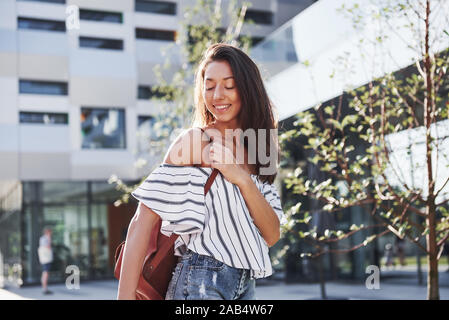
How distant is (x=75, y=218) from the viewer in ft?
67.2

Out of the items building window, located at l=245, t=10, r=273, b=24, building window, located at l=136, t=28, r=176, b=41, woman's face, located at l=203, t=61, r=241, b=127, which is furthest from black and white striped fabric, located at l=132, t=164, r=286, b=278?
building window, located at l=245, t=10, r=273, b=24

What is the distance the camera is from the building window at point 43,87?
795 inches

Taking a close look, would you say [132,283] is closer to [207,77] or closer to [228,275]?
[228,275]

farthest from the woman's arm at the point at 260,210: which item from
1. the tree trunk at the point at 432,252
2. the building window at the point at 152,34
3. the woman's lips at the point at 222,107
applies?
the building window at the point at 152,34

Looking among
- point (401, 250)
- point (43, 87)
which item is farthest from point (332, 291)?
point (43, 87)

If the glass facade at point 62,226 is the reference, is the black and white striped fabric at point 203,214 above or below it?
above

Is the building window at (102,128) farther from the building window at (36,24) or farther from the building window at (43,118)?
the building window at (36,24)

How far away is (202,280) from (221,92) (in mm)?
623

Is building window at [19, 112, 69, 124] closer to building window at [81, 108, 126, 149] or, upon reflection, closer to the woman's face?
building window at [81, 108, 126, 149]

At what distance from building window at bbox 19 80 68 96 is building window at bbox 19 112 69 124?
0.70 meters

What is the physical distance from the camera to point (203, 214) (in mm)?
1879

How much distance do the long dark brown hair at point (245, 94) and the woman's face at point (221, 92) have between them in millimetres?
18
